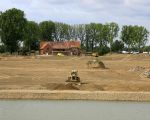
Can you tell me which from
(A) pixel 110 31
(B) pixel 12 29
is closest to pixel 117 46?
(A) pixel 110 31

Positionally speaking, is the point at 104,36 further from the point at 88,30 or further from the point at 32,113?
the point at 32,113

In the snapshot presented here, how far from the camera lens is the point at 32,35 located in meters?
147

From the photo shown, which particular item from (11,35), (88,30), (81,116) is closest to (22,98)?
(81,116)

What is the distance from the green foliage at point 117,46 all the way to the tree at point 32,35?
913 inches

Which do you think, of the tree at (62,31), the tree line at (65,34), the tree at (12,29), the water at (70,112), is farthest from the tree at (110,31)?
the water at (70,112)

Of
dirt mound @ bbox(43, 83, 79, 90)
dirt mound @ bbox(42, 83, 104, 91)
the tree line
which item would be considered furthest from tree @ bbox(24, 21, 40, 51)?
dirt mound @ bbox(43, 83, 79, 90)

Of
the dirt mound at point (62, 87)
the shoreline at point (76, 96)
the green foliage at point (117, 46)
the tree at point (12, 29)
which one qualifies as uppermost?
the tree at point (12, 29)

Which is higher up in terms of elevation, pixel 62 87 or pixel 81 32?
pixel 81 32

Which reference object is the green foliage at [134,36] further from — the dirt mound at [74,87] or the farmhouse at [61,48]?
the dirt mound at [74,87]

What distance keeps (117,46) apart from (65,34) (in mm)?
24601

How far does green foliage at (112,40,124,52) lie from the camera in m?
146

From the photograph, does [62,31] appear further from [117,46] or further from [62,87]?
[62,87]

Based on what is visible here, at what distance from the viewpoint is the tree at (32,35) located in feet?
459

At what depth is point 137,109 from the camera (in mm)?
26969
